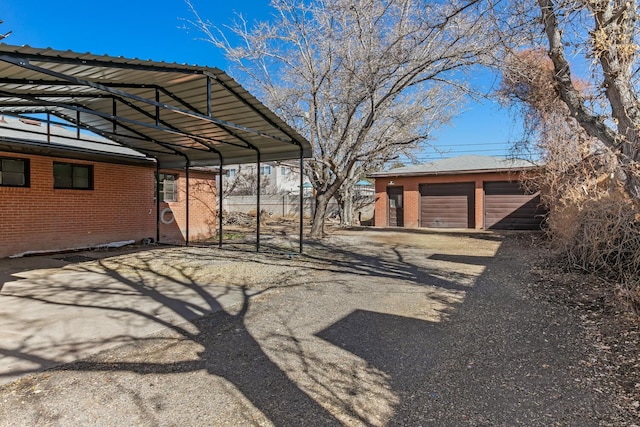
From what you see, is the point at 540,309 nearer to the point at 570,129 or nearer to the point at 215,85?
the point at 215,85

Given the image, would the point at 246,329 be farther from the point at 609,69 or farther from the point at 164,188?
the point at 164,188

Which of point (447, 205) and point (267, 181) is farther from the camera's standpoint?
point (267, 181)

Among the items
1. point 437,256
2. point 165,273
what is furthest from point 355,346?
point 437,256

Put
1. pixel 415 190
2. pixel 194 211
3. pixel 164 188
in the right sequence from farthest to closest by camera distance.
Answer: pixel 415 190 < pixel 194 211 < pixel 164 188

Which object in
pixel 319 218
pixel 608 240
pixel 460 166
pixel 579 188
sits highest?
pixel 460 166

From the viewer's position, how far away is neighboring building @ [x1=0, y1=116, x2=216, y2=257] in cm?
878

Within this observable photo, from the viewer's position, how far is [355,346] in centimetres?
373

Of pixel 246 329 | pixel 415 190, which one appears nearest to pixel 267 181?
pixel 415 190

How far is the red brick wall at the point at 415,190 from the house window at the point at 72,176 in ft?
43.9

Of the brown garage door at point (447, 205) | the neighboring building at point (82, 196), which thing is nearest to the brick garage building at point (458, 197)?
the brown garage door at point (447, 205)

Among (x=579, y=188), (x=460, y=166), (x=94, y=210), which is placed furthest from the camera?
(x=460, y=166)

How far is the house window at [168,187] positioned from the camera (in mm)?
12320

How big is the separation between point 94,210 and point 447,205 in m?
14.8

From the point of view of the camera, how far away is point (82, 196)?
398 inches
